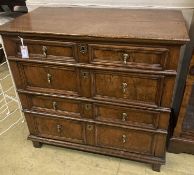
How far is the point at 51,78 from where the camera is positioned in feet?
4.75

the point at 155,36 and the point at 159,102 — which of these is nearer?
the point at 155,36

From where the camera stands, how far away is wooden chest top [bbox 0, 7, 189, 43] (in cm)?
117

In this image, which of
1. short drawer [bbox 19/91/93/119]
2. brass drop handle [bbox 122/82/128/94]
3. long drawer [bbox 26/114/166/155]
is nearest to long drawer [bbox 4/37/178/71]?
brass drop handle [bbox 122/82/128/94]

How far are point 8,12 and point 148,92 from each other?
56.6 inches

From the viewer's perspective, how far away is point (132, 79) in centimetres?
130

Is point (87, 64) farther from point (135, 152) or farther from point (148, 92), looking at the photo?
point (135, 152)

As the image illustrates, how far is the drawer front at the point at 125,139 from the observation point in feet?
4.95

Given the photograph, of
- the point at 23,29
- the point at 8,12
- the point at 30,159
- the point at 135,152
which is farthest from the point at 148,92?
the point at 8,12

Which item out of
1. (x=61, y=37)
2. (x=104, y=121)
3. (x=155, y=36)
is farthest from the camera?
(x=104, y=121)

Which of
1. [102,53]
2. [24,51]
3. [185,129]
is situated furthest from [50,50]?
[185,129]

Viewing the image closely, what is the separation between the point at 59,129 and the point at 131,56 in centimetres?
76

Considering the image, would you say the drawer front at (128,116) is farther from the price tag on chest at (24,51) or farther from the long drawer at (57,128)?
the price tag on chest at (24,51)

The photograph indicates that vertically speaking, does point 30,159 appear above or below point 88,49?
below

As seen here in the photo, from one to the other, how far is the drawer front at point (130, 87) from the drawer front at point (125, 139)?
24 cm
